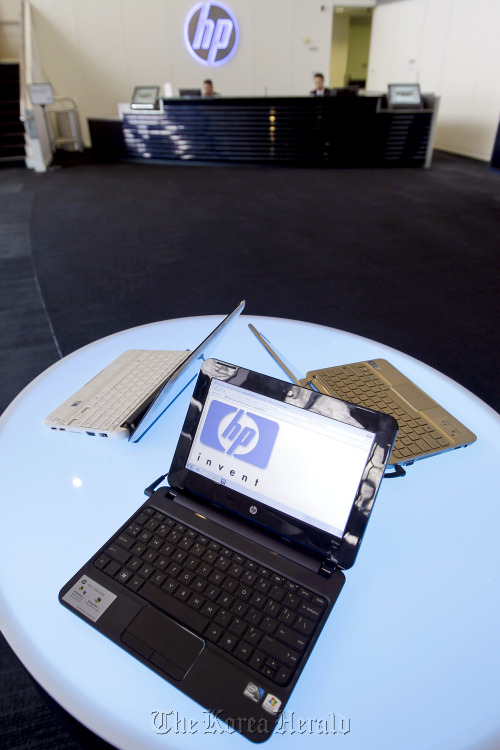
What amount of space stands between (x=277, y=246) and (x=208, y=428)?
3.25 meters

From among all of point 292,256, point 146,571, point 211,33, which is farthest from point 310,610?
point 211,33

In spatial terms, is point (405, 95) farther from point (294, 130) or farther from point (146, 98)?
point (146, 98)

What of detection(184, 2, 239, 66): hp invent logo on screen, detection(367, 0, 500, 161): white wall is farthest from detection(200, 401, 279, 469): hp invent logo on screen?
detection(184, 2, 239, 66): hp invent logo on screen

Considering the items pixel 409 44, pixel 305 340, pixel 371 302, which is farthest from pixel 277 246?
pixel 409 44

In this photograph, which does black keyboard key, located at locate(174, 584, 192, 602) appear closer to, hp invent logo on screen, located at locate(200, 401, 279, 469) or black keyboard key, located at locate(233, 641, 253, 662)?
black keyboard key, located at locate(233, 641, 253, 662)

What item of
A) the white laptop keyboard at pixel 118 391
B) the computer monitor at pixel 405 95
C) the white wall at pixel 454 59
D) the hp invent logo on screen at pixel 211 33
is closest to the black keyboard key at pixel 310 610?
the white laptop keyboard at pixel 118 391

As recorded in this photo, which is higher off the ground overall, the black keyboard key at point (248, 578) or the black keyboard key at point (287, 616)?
the black keyboard key at point (248, 578)

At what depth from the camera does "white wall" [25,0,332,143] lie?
27.1ft

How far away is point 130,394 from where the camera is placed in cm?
94

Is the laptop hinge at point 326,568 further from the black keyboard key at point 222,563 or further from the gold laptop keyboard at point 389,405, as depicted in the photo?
the gold laptop keyboard at point 389,405

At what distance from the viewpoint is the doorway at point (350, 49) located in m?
12.6

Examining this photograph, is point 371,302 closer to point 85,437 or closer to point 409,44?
point 85,437

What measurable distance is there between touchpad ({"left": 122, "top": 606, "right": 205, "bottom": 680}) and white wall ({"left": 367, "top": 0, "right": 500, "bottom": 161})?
817 cm

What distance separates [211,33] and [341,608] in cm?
1046
